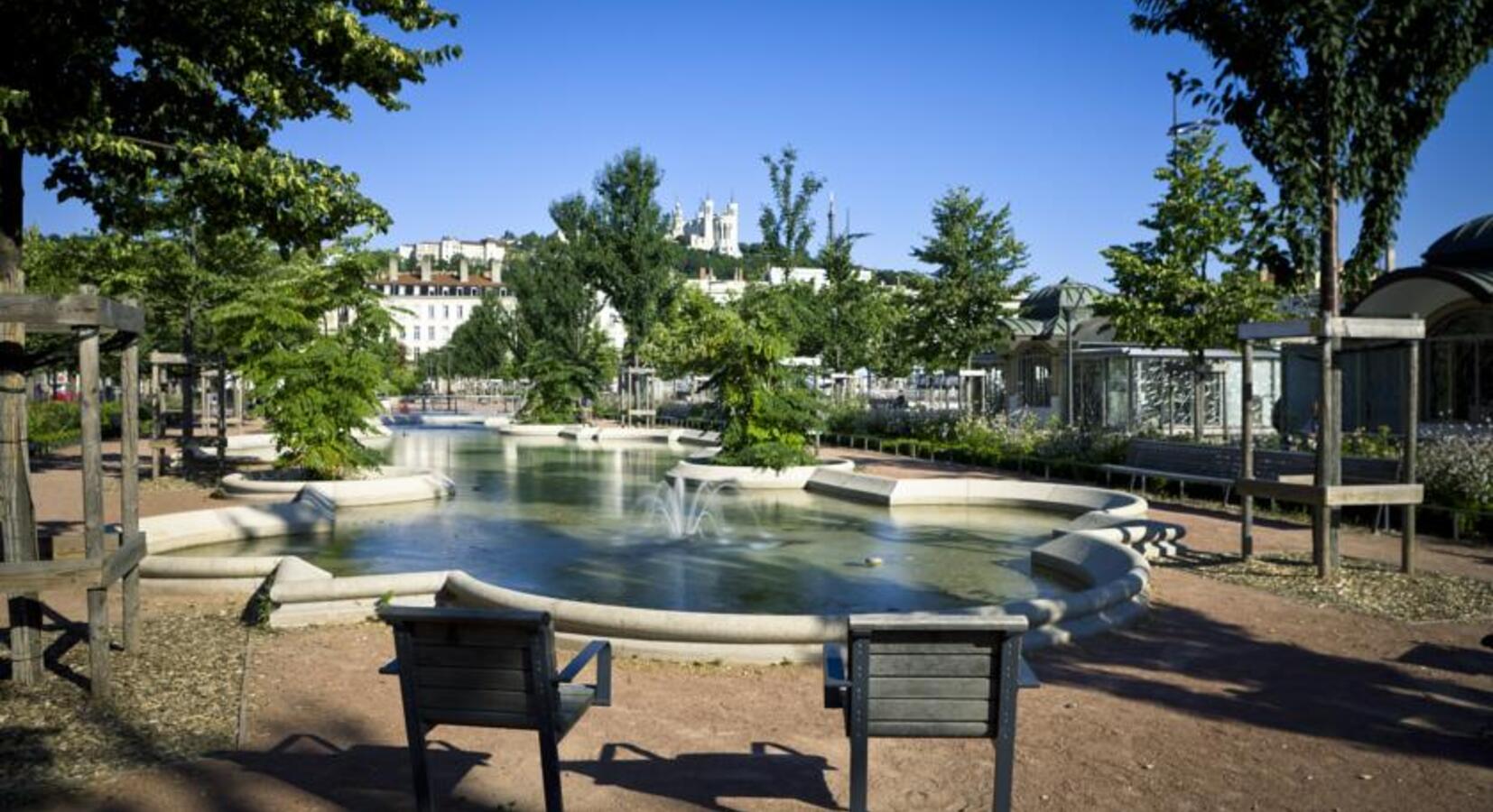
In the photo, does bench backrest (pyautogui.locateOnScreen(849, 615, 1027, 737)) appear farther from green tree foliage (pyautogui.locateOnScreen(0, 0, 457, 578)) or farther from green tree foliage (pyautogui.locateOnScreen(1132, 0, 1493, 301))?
green tree foliage (pyautogui.locateOnScreen(1132, 0, 1493, 301))

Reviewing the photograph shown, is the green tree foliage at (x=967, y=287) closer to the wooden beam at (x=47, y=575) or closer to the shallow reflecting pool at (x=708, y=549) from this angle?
the shallow reflecting pool at (x=708, y=549)

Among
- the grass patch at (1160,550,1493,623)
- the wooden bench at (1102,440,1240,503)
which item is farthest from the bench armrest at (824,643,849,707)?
the wooden bench at (1102,440,1240,503)

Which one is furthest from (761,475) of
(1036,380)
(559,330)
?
(559,330)

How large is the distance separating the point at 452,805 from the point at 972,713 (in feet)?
7.61

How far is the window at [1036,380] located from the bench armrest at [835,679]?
3164 centimetres

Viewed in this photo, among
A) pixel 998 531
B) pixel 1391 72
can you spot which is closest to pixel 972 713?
pixel 1391 72

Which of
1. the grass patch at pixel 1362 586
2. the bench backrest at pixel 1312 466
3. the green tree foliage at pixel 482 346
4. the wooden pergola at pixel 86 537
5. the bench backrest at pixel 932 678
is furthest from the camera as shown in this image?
the green tree foliage at pixel 482 346

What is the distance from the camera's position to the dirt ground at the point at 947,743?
4973 millimetres

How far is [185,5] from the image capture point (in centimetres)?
823

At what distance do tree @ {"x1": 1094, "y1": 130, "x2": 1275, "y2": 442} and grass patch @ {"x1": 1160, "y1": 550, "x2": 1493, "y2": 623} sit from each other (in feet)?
40.1

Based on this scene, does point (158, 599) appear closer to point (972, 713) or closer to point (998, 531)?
point (972, 713)

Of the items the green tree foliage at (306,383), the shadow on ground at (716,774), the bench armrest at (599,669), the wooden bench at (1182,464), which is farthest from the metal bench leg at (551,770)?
the green tree foliage at (306,383)

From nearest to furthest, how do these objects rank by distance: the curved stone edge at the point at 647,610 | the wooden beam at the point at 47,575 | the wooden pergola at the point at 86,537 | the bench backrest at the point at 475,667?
the bench backrest at the point at 475,667 < the wooden beam at the point at 47,575 < the wooden pergola at the point at 86,537 < the curved stone edge at the point at 647,610

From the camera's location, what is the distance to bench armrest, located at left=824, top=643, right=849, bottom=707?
15.2 feet
